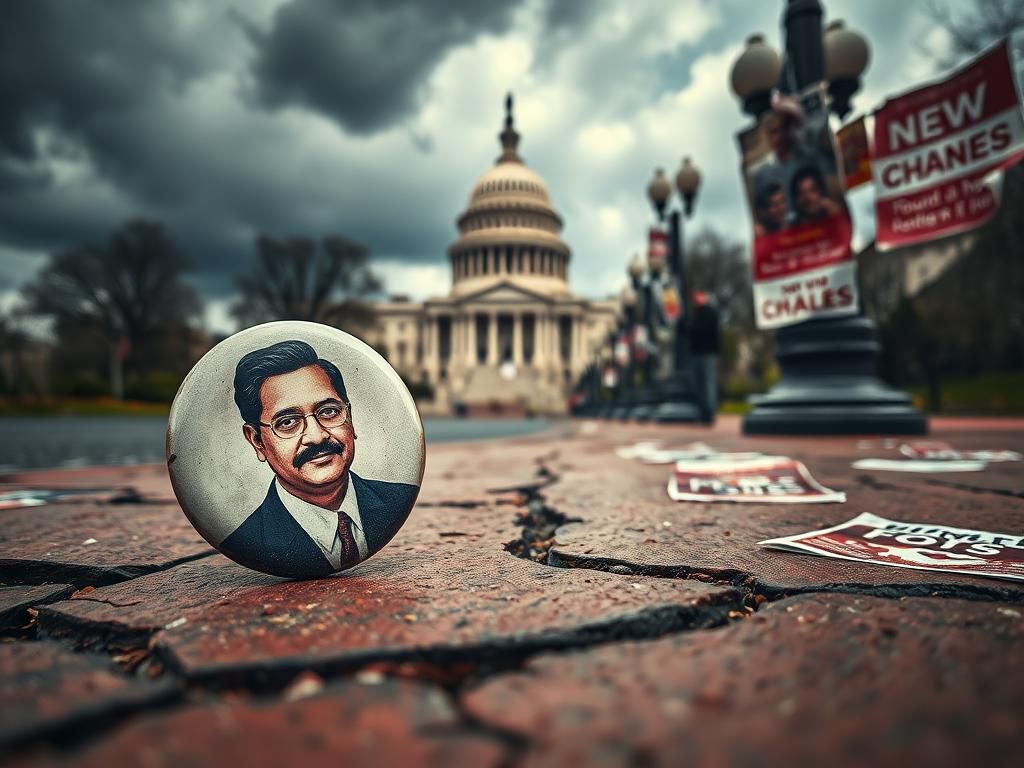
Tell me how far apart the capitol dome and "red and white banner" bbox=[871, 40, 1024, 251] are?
53.1 m

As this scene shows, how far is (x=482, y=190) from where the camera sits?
6188 centimetres

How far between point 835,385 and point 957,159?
85.7 inches

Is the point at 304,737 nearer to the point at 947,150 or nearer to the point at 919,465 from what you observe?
the point at 919,465

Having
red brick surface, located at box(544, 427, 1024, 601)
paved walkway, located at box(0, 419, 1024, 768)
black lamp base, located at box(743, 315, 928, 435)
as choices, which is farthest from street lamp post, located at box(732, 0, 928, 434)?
paved walkway, located at box(0, 419, 1024, 768)

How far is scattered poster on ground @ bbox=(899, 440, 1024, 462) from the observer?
350 centimetres

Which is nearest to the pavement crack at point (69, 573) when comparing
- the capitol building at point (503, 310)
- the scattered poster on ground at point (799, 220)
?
the scattered poster on ground at point (799, 220)

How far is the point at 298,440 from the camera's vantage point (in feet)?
3.64

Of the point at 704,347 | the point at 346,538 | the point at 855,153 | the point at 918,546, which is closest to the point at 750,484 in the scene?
the point at 918,546

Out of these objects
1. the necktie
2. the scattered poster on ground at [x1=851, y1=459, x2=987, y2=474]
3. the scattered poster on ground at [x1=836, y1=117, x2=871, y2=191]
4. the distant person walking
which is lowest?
the scattered poster on ground at [x1=851, y1=459, x2=987, y2=474]

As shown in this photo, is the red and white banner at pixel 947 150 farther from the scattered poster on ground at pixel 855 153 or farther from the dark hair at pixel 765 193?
the dark hair at pixel 765 193

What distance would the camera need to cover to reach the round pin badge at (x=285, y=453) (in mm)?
1098

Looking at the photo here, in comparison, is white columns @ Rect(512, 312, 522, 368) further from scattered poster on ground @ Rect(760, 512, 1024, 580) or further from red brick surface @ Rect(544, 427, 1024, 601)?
scattered poster on ground @ Rect(760, 512, 1024, 580)

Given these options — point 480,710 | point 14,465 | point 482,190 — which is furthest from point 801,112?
point 482,190

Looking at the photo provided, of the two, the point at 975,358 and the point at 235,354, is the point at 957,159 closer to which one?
the point at 235,354
